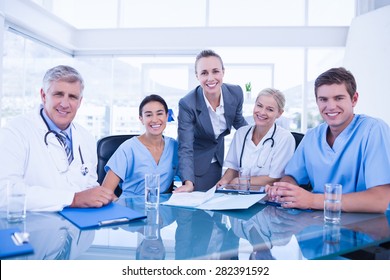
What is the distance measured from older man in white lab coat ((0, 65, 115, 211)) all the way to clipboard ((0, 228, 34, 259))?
0.31 meters

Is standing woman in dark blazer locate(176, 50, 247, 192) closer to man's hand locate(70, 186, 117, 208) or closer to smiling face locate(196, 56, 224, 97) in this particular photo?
smiling face locate(196, 56, 224, 97)

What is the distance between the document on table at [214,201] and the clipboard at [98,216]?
28 centimetres

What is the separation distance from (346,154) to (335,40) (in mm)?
3994

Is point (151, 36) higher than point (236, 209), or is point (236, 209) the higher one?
point (151, 36)

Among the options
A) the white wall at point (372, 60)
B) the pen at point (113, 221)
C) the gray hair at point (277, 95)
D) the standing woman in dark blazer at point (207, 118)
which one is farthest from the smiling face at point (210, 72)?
the white wall at point (372, 60)

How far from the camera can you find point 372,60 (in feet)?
13.9

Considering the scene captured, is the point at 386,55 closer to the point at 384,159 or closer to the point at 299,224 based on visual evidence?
the point at 384,159

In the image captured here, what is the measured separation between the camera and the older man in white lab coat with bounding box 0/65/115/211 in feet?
4.11

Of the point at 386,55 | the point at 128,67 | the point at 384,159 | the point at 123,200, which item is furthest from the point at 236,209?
the point at 128,67

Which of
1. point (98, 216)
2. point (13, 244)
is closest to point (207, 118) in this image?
point (98, 216)

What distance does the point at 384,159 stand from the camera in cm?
135

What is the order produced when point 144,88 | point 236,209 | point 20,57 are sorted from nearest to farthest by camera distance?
point 236,209
point 20,57
point 144,88

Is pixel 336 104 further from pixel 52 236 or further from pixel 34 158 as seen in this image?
pixel 34 158

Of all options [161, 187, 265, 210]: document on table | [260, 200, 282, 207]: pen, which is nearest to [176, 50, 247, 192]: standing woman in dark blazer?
[161, 187, 265, 210]: document on table
